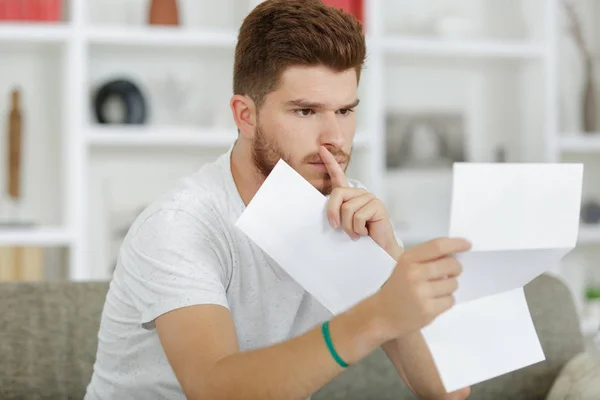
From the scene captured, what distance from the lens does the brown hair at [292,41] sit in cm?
161

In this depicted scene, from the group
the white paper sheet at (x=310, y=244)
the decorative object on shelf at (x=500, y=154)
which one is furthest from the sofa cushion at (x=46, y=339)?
the decorative object on shelf at (x=500, y=154)

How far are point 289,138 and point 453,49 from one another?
222cm

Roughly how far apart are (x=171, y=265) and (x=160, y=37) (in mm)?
2206

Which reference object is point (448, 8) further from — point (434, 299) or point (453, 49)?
point (434, 299)

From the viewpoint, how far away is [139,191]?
3736 millimetres

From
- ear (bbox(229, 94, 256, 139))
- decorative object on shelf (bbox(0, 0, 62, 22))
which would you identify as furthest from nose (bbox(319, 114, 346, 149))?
decorative object on shelf (bbox(0, 0, 62, 22))

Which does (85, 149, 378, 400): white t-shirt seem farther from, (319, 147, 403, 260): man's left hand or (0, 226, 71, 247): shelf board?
(0, 226, 71, 247): shelf board

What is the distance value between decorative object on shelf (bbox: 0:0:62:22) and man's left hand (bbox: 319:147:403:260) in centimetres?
232

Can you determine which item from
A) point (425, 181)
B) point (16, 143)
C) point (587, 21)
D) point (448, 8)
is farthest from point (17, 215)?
point (587, 21)

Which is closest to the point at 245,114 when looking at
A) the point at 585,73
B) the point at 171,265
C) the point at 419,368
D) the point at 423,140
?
the point at 171,265

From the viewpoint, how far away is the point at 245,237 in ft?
5.45

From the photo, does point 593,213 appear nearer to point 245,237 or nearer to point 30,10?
point 30,10

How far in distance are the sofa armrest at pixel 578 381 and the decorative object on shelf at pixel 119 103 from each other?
2.16 meters

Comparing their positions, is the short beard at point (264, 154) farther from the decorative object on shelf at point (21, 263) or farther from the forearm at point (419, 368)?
the decorative object on shelf at point (21, 263)
